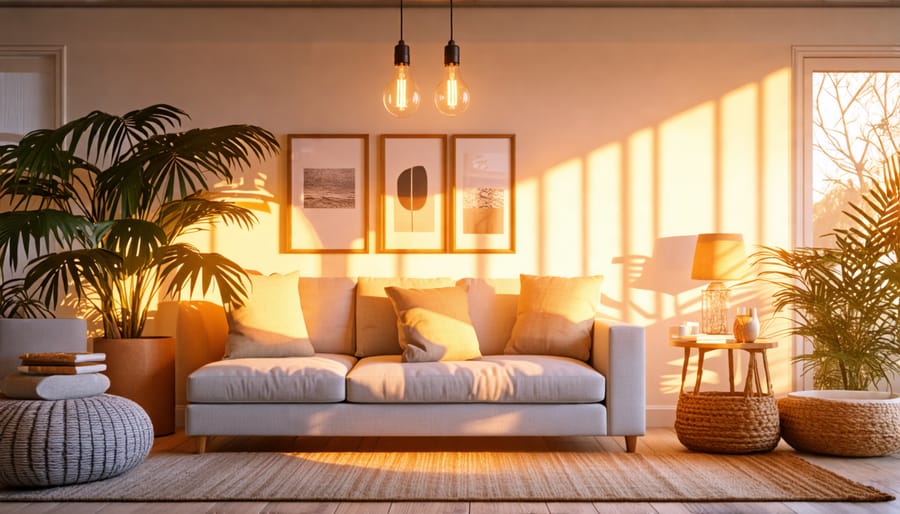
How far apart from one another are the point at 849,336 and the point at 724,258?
2.44 ft

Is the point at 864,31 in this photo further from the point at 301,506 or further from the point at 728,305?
the point at 301,506

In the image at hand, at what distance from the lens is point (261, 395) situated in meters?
3.98

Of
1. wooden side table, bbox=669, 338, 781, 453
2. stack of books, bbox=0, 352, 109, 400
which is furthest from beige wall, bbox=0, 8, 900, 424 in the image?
stack of books, bbox=0, 352, 109, 400

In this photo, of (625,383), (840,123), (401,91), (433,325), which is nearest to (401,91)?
(401,91)

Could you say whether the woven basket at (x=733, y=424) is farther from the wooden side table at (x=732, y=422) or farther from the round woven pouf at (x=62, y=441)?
the round woven pouf at (x=62, y=441)

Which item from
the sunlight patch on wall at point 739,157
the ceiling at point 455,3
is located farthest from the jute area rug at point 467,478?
the ceiling at point 455,3

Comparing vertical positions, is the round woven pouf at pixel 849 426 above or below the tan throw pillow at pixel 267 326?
below

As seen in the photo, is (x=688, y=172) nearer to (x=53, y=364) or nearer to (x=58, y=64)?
(x=53, y=364)

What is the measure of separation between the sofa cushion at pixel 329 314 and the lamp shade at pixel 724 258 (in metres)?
1.95

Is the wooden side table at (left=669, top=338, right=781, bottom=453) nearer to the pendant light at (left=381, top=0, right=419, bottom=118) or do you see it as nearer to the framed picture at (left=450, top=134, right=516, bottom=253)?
the framed picture at (left=450, top=134, right=516, bottom=253)

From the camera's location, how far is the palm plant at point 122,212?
155 inches

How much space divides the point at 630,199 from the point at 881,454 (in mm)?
1932

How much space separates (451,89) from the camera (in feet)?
11.6

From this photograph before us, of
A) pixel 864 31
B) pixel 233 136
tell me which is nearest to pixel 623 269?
pixel 864 31
